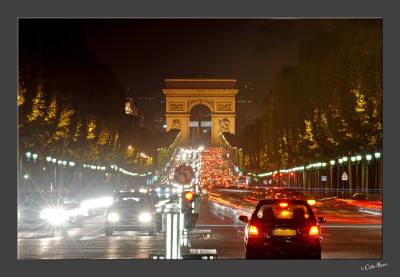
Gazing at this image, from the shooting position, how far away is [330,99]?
61125mm

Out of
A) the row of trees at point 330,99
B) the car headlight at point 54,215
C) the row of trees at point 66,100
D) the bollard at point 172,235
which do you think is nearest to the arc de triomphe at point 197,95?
the row of trees at point 66,100

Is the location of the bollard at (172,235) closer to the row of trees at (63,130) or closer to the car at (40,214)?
the car at (40,214)

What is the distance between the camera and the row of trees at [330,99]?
2018 inches

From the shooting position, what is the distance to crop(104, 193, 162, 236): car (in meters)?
31.7

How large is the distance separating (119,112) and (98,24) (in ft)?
255

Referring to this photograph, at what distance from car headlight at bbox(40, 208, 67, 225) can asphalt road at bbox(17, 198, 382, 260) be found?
148cm

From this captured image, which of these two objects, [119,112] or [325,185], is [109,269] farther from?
[119,112]

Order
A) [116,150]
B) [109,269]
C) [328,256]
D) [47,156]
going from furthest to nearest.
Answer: [116,150]
[47,156]
[328,256]
[109,269]

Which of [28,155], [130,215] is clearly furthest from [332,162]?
[130,215]

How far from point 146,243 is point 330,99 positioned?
3495 centimetres

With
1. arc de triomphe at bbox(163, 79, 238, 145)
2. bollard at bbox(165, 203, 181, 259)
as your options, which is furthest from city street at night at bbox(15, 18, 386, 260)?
arc de triomphe at bbox(163, 79, 238, 145)

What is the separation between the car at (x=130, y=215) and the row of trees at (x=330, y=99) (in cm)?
996

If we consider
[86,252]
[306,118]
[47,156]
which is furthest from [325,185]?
[86,252]

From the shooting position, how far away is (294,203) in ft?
67.6
